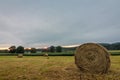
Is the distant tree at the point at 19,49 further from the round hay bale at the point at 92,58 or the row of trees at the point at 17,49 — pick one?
the round hay bale at the point at 92,58

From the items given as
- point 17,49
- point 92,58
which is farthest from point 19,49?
point 92,58

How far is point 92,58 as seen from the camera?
15.5 metres

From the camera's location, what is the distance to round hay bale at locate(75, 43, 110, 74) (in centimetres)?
1493

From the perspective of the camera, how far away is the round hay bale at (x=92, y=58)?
14927 mm

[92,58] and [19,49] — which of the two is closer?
[92,58]

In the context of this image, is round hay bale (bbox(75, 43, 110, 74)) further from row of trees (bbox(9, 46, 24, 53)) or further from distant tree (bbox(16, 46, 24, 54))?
distant tree (bbox(16, 46, 24, 54))

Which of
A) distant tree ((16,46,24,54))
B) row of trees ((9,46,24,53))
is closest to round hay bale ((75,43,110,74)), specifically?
row of trees ((9,46,24,53))

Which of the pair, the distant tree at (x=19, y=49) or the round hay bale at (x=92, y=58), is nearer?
the round hay bale at (x=92, y=58)

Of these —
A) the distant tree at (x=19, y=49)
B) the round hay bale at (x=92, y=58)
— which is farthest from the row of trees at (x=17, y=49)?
the round hay bale at (x=92, y=58)

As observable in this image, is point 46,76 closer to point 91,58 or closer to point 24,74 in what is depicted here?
point 24,74

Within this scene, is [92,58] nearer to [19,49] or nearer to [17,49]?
[19,49]

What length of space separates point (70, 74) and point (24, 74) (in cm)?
267

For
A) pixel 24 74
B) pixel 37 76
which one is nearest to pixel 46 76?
pixel 37 76

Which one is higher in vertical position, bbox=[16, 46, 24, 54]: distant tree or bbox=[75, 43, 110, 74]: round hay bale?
bbox=[16, 46, 24, 54]: distant tree
